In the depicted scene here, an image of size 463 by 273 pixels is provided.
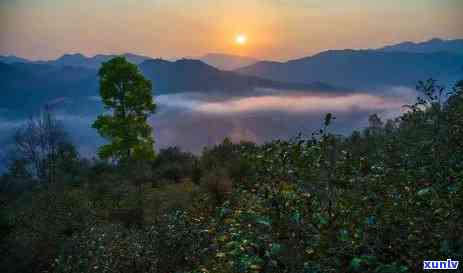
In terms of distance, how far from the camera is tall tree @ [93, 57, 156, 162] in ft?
84.2

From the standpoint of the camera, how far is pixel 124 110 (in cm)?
2645

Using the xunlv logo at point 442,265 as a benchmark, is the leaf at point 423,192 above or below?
above

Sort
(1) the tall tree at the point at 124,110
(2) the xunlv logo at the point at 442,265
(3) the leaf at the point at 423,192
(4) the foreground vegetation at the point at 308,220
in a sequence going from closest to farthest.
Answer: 1. (2) the xunlv logo at the point at 442,265
2. (4) the foreground vegetation at the point at 308,220
3. (3) the leaf at the point at 423,192
4. (1) the tall tree at the point at 124,110

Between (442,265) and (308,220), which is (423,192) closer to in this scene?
(442,265)

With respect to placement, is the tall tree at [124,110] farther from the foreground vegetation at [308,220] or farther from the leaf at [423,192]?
the leaf at [423,192]

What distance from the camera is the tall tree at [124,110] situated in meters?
25.7

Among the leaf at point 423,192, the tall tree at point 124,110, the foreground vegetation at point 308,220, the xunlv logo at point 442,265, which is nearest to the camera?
the xunlv logo at point 442,265

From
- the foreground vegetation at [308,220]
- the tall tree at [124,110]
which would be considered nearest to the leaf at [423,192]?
the foreground vegetation at [308,220]

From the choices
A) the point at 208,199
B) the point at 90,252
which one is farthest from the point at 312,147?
the point at 208,199

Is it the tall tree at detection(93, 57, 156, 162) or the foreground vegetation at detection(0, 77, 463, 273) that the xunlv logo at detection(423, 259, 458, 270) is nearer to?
the foreground vegetation at detection(0, 77, 463, 273)

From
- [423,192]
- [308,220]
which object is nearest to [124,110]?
[308,220]

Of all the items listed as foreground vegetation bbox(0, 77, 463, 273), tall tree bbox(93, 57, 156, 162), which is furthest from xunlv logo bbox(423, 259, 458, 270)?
tall tree bbox(93, 57, 156, 162)

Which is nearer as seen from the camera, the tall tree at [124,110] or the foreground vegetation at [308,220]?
the foreground vegetation at [308,220]

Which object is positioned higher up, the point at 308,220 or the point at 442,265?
the point at 308,220
